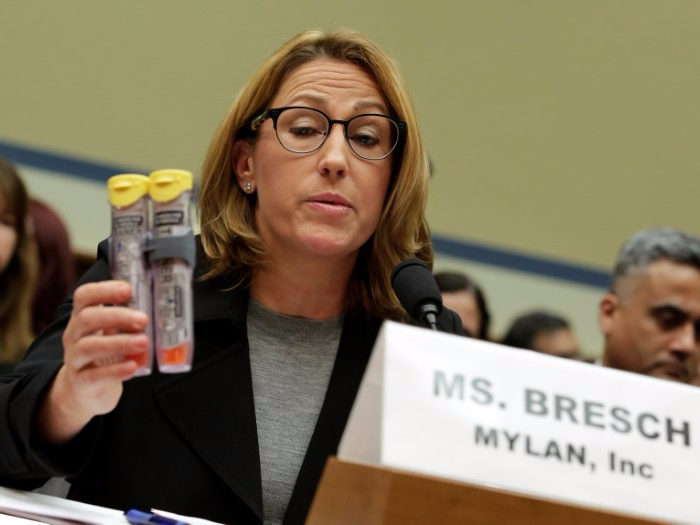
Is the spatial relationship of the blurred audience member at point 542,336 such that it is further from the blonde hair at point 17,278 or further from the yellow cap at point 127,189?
the yellow cap at point 127,189

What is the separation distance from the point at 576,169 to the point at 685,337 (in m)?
2.62

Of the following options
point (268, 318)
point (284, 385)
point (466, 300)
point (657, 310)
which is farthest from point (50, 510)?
point (466, 300)

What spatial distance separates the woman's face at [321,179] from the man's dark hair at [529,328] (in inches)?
99.9

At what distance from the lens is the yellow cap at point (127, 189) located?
1.43 m

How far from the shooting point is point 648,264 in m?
3.59

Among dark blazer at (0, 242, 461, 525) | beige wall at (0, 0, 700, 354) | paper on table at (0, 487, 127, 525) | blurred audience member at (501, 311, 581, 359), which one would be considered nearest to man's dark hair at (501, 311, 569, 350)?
blurred audience member at (501, 311, 581, 359)

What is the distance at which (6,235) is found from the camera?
10.5 ft

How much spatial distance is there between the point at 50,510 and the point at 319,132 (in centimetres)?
96

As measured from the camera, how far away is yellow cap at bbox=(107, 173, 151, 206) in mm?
1427

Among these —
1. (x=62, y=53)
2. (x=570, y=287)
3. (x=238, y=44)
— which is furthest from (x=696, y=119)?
(x=62, y=53)

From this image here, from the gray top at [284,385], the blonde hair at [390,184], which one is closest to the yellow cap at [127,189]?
the gray top at [284,385]

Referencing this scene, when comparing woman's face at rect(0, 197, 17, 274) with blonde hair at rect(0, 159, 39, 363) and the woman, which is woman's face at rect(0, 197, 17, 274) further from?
the woman

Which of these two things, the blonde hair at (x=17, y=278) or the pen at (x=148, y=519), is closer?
the pen at (x=148, y=519)

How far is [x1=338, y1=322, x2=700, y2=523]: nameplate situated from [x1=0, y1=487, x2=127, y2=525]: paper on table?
0.41 meters
